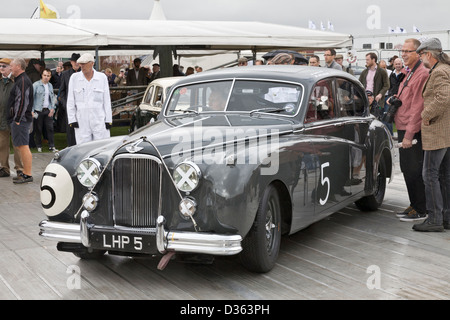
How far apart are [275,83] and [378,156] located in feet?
6.42

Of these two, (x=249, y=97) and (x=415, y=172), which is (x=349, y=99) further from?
(x=249, y=97)

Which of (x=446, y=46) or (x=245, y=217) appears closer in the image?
(x=245, y=217)

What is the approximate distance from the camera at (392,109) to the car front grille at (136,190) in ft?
10.7

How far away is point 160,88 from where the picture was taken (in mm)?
13930

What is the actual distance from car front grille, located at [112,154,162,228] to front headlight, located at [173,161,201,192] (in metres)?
0.15

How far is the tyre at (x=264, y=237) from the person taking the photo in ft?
16.1

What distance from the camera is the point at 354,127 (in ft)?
22.5

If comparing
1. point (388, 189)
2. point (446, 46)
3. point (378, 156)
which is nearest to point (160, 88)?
point (388, 189)

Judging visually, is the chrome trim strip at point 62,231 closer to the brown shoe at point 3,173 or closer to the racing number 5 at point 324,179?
the racing number 5 at point 324,179

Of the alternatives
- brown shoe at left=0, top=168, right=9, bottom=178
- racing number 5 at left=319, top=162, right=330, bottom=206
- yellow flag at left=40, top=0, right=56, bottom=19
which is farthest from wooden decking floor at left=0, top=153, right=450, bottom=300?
yellow flag at left=40, top=0, right=56, bottom=19

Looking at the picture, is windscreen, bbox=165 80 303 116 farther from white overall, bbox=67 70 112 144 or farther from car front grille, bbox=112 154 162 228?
white overall, bbox=67 70 112 144

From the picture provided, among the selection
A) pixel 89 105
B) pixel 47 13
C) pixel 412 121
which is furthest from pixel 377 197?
pixel 47 13
